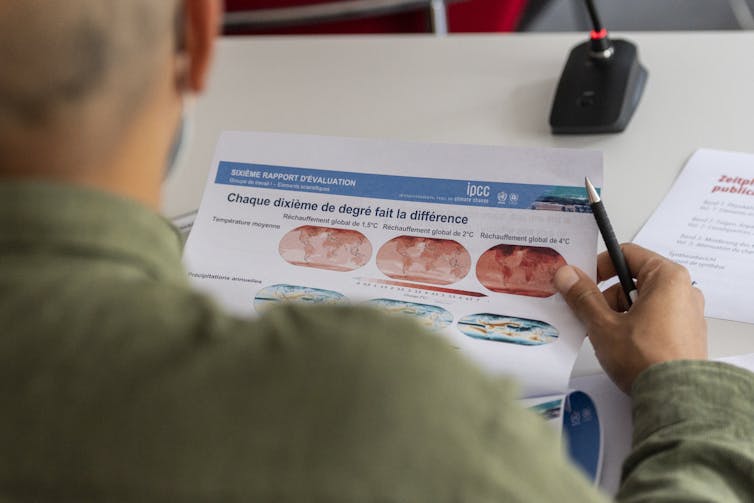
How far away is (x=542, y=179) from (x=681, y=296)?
0.17 m

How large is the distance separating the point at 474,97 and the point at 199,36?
1.89ft

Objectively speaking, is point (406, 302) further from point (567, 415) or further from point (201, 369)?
point (201, 369)

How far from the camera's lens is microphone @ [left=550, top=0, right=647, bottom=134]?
93 cm

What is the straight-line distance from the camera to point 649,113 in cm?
95

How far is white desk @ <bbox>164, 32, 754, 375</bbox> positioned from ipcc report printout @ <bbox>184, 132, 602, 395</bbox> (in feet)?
0.33

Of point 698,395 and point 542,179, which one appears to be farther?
point 542,179

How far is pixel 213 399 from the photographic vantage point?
0.35 m

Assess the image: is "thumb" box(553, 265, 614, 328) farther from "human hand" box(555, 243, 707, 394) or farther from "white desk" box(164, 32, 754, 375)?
"white desk" box(164, 32, 754, 375)

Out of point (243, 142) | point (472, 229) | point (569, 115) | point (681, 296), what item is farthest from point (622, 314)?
point (243, 142)

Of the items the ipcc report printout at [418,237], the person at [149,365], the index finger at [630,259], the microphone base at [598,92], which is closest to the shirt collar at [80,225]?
the person at [149,365]

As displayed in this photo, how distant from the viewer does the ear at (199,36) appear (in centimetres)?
48

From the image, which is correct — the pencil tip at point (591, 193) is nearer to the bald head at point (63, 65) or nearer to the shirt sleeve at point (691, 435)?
the shirt sleeve at point (691, 435)

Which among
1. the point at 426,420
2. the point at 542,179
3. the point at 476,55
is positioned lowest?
the point at 426,420

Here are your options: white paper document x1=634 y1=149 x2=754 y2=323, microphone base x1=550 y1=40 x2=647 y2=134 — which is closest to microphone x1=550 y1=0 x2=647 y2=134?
microphone base x1=550 y1=40 x2=647 y2=134
